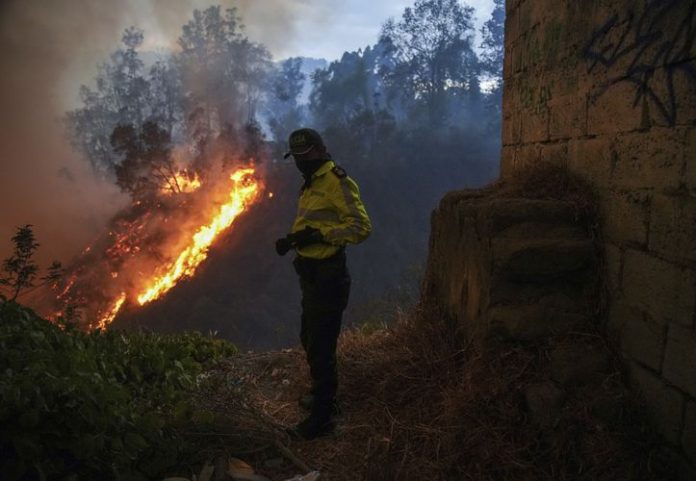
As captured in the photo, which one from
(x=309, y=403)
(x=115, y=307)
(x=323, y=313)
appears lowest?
(x=115, y=307)

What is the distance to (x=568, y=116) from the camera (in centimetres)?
346

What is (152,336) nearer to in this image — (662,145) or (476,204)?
(476,204)

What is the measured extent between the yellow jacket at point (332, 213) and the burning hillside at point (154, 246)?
110ft

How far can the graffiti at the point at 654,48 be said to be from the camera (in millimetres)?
2357

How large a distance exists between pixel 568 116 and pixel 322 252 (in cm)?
190

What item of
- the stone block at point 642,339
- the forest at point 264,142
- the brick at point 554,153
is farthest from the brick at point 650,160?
the forest at point 264,142

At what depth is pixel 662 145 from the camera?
2535 mm

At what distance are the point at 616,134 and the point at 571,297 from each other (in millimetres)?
975

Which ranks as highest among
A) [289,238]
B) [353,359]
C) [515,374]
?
[289,238]

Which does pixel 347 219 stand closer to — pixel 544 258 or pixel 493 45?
pixel 544 258

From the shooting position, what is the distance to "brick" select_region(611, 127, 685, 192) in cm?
245

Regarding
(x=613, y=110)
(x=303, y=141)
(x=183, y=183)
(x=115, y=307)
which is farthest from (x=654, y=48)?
(x=183, y=183)

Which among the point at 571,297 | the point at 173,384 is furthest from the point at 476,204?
the point at 173,384

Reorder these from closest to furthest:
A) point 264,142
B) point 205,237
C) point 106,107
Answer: point 205,237
point 264,142
point 106,107
